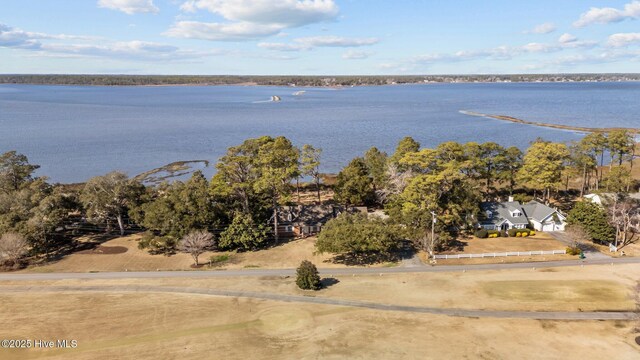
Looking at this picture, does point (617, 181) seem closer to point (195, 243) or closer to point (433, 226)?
point (433, 226)

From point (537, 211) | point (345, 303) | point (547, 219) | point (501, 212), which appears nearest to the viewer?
point (345, 303)

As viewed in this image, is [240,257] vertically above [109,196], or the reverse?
[109,196]

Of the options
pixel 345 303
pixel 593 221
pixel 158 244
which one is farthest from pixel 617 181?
pixel 158 244

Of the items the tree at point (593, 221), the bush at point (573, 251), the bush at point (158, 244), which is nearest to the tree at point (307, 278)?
the bush at point (158, 244)

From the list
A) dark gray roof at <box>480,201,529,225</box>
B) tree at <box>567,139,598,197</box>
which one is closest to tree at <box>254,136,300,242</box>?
dark gray roof at <box>480,201,529,225</box>

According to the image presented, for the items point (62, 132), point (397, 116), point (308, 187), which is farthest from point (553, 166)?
point (62, 132)

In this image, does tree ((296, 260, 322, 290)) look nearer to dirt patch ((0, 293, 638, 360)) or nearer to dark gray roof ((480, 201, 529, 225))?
dirt patch ((0, 293, 638, 360))

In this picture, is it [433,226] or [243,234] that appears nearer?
[433,226]
